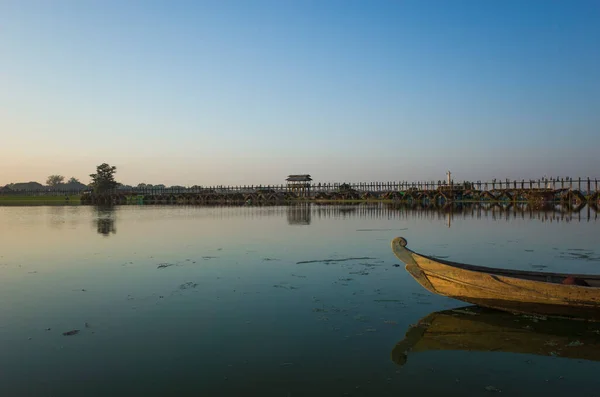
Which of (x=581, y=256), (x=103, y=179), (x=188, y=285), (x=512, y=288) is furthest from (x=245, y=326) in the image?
(x=103, y=179)

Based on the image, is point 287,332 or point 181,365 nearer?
point 181,365

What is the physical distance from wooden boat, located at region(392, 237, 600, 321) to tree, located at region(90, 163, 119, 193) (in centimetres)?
10658

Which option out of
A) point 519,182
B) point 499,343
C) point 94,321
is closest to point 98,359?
point 94,321

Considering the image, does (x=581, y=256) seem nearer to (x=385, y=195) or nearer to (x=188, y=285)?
(x=188, y=285)

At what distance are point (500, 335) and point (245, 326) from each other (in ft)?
16.1

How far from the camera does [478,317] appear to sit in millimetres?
9773

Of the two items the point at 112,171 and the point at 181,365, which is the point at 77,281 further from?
the point at 112,171

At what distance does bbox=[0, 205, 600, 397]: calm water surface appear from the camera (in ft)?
22.0

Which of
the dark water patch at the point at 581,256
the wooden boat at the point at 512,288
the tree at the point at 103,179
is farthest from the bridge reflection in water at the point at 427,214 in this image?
the tree at the point at 103,179

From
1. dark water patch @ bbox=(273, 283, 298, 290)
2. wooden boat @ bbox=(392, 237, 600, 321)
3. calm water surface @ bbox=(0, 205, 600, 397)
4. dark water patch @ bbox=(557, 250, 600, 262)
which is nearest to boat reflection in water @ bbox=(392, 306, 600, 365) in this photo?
calm water surface @ bbox=(0, 205, 600, 397)

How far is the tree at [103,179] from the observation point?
106 meters

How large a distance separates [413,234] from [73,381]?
22119mm

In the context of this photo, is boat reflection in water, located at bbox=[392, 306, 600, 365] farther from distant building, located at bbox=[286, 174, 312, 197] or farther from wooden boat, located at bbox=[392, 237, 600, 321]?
distant building, located at bbox=[286, 174, 312, 197]

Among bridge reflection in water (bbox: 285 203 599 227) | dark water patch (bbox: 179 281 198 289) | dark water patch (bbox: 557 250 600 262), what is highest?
bridge reflection in water (bbox: 285 203 599 227)
